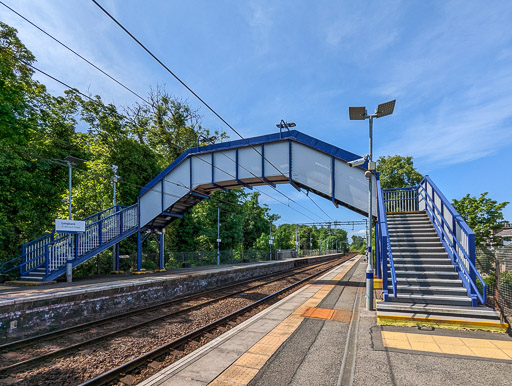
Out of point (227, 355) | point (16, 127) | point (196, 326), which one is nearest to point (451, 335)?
point (227, 355)

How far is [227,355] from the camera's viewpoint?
223 inches

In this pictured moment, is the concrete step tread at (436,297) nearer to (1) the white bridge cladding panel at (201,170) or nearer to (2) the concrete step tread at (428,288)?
(2) the concrete step tread at (428,288)

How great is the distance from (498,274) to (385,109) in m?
6.19

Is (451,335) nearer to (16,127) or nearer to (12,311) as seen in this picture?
(12,311)

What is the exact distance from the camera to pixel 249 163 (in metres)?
17.2

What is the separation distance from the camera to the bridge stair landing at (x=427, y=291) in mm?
6801

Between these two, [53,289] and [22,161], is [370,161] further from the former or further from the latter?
[22,161]

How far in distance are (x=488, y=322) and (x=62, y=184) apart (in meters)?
22.6

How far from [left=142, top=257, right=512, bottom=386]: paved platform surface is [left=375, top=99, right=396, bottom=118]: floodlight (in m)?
6.73

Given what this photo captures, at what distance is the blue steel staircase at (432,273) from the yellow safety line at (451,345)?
72 cm

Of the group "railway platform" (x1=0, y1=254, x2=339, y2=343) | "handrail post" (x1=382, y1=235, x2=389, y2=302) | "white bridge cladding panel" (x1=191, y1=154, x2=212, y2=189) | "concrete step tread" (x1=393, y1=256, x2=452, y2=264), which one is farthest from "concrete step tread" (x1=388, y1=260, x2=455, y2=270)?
"white bridge cladding panel" (x1=191, y1=154, x2=212, y2=189)

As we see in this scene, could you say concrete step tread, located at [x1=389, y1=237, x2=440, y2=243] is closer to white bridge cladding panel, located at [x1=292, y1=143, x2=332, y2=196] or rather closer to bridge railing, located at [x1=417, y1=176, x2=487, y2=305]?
bridge railing, located at [x1=417, y1=176, x2=487, y2=305]

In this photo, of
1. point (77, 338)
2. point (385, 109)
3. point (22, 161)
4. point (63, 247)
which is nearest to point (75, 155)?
point (22, 161)

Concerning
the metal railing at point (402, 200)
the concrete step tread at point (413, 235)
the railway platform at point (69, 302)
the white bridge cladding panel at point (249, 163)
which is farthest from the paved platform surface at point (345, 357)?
the white bridge cladding panel at point (249, 163)
